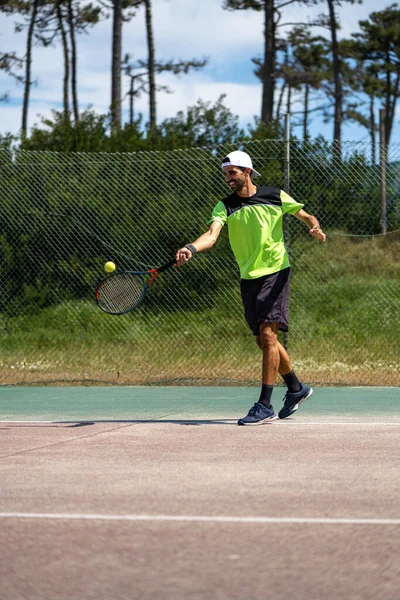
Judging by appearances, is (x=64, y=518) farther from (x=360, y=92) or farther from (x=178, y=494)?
(x=360, y=92)

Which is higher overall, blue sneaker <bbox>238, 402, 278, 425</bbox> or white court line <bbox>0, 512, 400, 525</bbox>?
white court line <bbox>0, 512, 400, 525</bbox>

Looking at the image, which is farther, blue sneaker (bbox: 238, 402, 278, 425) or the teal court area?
the teal court area

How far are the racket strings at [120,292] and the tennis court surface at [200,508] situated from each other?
91 centimetres

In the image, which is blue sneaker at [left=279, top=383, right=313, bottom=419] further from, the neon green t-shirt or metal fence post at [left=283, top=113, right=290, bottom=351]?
metal fence post at [left=283, top=113, right=290, bottom=351]

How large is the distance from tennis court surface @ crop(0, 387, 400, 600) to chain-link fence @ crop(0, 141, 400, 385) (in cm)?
346

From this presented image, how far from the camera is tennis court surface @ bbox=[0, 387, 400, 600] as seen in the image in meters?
3.89

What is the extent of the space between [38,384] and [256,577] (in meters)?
8.87

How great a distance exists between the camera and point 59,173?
13.3 metres

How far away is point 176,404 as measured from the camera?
34.6 ft

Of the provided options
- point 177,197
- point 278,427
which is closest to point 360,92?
point 177,197

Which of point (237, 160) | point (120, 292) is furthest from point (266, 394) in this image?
point (237, 160)

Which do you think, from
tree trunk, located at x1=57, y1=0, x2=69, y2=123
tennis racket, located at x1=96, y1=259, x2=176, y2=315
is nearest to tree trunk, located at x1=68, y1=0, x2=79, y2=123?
tree trunk, located at x1=57, y1=0, x2=69, y2=123

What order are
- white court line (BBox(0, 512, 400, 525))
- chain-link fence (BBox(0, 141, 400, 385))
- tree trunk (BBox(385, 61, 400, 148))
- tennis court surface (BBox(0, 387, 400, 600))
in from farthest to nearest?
tree trunk (BBox(385, 61, 400, 148)) < chain-link fence (BBox(0, 141, 400, 385)) < white court line (BBox(0, 512, 400, 525)) < tennis court surface (BBox(0, 387, 400, 600))

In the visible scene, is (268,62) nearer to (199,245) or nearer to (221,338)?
(221,338)
